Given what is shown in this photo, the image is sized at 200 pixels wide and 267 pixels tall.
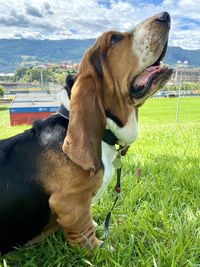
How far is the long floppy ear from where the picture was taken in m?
1.99

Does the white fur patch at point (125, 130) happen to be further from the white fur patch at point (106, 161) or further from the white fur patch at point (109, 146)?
the white fur patch at point (106, 161)

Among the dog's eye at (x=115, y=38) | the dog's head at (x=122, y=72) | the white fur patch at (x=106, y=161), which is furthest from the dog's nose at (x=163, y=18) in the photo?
the white fur patch at (x=106, y=161)

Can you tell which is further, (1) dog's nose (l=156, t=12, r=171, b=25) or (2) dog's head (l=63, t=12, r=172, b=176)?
(1) dog's nose (l=156, t=12, r=171, b=25)

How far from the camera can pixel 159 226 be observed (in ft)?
8.49

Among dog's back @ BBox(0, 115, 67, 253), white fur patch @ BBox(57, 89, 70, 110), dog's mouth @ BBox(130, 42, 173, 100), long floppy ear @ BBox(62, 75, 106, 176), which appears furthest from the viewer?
dog's mouth @ BBox(130, 42, 173, 100)

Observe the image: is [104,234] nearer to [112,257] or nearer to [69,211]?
[112,257]

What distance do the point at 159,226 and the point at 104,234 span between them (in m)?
0.48

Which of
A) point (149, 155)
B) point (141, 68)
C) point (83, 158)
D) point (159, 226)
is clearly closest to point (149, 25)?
point (141, 68)

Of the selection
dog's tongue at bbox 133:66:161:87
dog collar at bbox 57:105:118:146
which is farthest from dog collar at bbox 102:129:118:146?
dog's tongue at bbox 133:66:161:87

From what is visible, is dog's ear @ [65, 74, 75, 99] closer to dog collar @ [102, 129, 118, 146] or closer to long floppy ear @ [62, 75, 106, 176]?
long floppy ear @ [62, 75, 106, 176]

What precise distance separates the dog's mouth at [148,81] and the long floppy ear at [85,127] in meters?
0.39

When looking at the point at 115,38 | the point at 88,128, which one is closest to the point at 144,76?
the point at 115,38

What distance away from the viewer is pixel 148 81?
2.36 meters

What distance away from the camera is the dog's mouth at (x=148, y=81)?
7.76 feet
